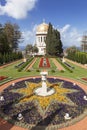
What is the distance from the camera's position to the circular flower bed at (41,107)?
8.79 m

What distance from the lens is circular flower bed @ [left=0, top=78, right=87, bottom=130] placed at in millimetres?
8789

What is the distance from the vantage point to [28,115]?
9.53m

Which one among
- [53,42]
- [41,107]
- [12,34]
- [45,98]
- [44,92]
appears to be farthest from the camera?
[12,34]

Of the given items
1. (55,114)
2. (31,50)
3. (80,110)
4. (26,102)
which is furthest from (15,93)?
(31,50)

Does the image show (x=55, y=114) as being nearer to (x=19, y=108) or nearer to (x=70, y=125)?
(x=70, y=125)

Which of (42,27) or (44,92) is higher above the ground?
(42,27)

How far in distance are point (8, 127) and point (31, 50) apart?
74918 millimetres

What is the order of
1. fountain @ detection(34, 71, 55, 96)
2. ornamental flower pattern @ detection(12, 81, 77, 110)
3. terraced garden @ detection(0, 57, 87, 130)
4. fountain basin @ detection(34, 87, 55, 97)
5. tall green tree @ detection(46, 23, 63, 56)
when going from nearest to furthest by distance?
terraced garden @ detection(0, 57, 87, 130) < ornamental flower pattern @ detection(12, 81, 77, 110) < fountain @ detection(34, 71, 55, 96) < fountain basin @ detection(34, 87, 55, 97) < tall green tree @ detection(46, 23, 63, 56)

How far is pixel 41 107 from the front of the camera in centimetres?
1064

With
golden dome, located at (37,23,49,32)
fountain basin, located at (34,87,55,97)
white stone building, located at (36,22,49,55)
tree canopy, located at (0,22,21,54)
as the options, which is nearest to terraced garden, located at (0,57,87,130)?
fountain basin, located at (34,87,55,97)

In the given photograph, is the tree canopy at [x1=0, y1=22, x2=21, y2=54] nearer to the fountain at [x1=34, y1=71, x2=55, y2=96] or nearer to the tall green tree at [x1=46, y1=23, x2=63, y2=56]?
the tall green tree at [x1=46, y1=23, x2=63, y2=56]

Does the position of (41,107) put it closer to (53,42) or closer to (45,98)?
(45,98)

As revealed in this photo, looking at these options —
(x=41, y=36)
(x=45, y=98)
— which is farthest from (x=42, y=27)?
(x=45, y=98)

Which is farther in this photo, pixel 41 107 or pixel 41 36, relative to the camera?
pixel 41 36
